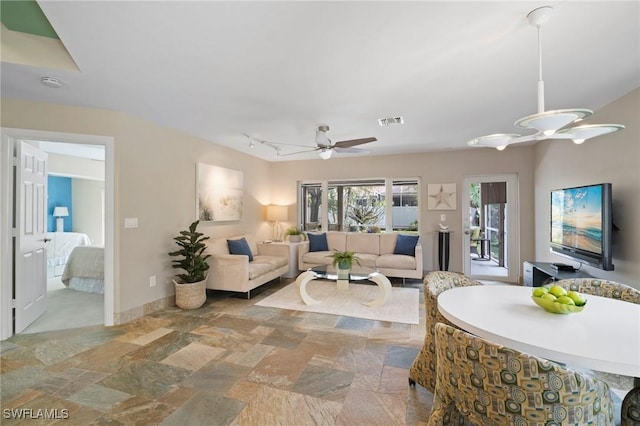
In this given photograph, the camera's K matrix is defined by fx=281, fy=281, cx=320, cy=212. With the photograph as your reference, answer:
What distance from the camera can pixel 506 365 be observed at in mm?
1047

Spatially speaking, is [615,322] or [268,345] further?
[268,345]

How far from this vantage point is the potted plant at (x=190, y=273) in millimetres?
3834

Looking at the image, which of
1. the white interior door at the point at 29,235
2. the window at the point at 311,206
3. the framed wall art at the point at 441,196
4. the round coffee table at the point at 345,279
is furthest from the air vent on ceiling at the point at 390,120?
the white interior door at the point at 29,235

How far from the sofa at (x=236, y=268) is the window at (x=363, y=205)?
6.33 ft

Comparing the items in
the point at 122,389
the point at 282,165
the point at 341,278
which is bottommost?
the point at 122,389

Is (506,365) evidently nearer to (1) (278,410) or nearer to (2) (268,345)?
(1) (278,410)

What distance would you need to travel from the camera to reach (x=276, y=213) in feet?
21.3

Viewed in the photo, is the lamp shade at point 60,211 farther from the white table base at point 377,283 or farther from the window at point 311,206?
the white table base at point 377,283

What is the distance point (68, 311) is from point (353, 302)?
12.7ft

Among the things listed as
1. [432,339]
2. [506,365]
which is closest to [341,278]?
[432,339]

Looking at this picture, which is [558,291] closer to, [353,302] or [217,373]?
[217,373]

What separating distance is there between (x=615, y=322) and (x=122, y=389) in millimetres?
3160

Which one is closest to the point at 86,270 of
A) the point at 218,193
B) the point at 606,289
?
the point at 218,193

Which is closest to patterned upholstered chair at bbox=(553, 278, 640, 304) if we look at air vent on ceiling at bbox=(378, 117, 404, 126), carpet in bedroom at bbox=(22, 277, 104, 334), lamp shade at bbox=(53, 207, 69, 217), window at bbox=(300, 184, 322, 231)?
air vent on ceiling at bbox=(378, 117, 404, 126)
